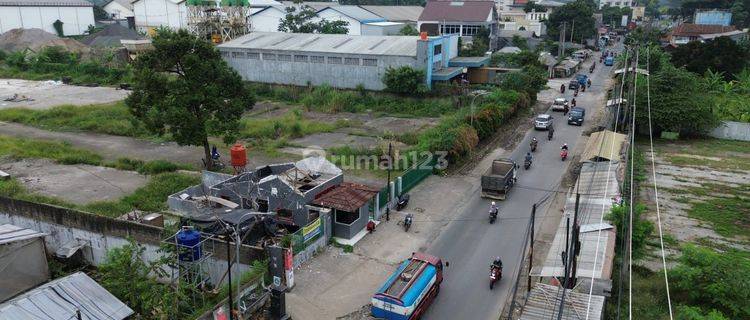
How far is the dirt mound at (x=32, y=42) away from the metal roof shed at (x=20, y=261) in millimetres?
70791

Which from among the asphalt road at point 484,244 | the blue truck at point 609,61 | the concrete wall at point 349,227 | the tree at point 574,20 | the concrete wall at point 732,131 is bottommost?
the asphalt road at point 484,244

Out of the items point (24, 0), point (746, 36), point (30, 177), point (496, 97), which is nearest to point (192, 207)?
point (30, 177)

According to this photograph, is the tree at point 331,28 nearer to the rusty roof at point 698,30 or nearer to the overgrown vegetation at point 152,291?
the rusty roof at point 698,30

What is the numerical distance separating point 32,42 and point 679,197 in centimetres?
8973

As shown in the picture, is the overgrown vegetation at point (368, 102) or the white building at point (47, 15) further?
the white building at point (47, 15)

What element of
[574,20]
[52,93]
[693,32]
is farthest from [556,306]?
[693,32]

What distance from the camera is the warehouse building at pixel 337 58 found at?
49.2 m

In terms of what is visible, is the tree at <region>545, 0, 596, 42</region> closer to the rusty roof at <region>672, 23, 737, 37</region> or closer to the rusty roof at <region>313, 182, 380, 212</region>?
the rusty roof at <region>672, 23, 737, 37</region>

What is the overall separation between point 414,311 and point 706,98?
35.7 m

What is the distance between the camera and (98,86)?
61.6m

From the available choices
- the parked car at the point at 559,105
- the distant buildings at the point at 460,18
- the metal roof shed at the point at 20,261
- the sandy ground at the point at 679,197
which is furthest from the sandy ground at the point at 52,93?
the distant buildings at the point at 460,18

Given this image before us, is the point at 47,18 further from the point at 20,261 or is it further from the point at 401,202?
the point at 401,202

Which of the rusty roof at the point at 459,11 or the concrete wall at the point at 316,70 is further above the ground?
the rusty roof at the point at 459,11

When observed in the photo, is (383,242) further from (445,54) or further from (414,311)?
(445,54)
